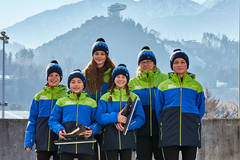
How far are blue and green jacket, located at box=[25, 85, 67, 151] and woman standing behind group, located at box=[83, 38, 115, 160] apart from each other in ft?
1.08

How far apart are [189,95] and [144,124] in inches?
26.4

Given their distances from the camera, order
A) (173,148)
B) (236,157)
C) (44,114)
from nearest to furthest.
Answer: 1. (173,148)
2. (44,114)
3. (236,157)

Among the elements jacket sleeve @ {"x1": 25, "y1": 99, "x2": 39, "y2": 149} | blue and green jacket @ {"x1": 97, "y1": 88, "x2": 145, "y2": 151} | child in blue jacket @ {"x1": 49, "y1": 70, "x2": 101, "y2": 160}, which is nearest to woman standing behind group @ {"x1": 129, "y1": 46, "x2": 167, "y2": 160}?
blue and green jacket @ {"x1": 97, "y1": 88, "x2": 145, "y2": 151}

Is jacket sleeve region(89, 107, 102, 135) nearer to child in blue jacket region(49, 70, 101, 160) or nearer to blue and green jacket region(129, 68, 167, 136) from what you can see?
child in blue jacket region(49, 70, 101, 160)

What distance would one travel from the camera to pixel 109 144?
4363mm

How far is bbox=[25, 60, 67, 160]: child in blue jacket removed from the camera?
15.1 feet

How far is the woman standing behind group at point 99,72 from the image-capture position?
4.83 metres

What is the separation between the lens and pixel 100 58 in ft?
16.1

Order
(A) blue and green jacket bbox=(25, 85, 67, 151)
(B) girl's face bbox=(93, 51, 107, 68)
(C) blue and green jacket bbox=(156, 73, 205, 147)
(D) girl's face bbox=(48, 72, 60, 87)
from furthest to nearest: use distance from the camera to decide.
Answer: (B) girl's face bbox=(93, 51, 107, 68) → (D) girl's face bbox=(48, 72, 60, 87) → (A) blue and green jacket bbox=(25, 85, 67, 151) → (C) blue and green jacket bbox=(156, 73, 205, 147)

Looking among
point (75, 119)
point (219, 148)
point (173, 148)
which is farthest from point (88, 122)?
point (219, 148)

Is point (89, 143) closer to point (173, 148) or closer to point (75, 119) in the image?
point (75, 119)

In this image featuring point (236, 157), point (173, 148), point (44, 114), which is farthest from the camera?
point (236, 157)

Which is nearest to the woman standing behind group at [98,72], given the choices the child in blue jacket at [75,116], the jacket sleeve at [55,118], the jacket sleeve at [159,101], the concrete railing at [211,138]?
the child in blue jacket at [75,116]

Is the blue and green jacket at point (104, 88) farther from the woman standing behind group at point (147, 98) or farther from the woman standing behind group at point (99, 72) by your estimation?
the woman standing behind group at point (147, 98)
